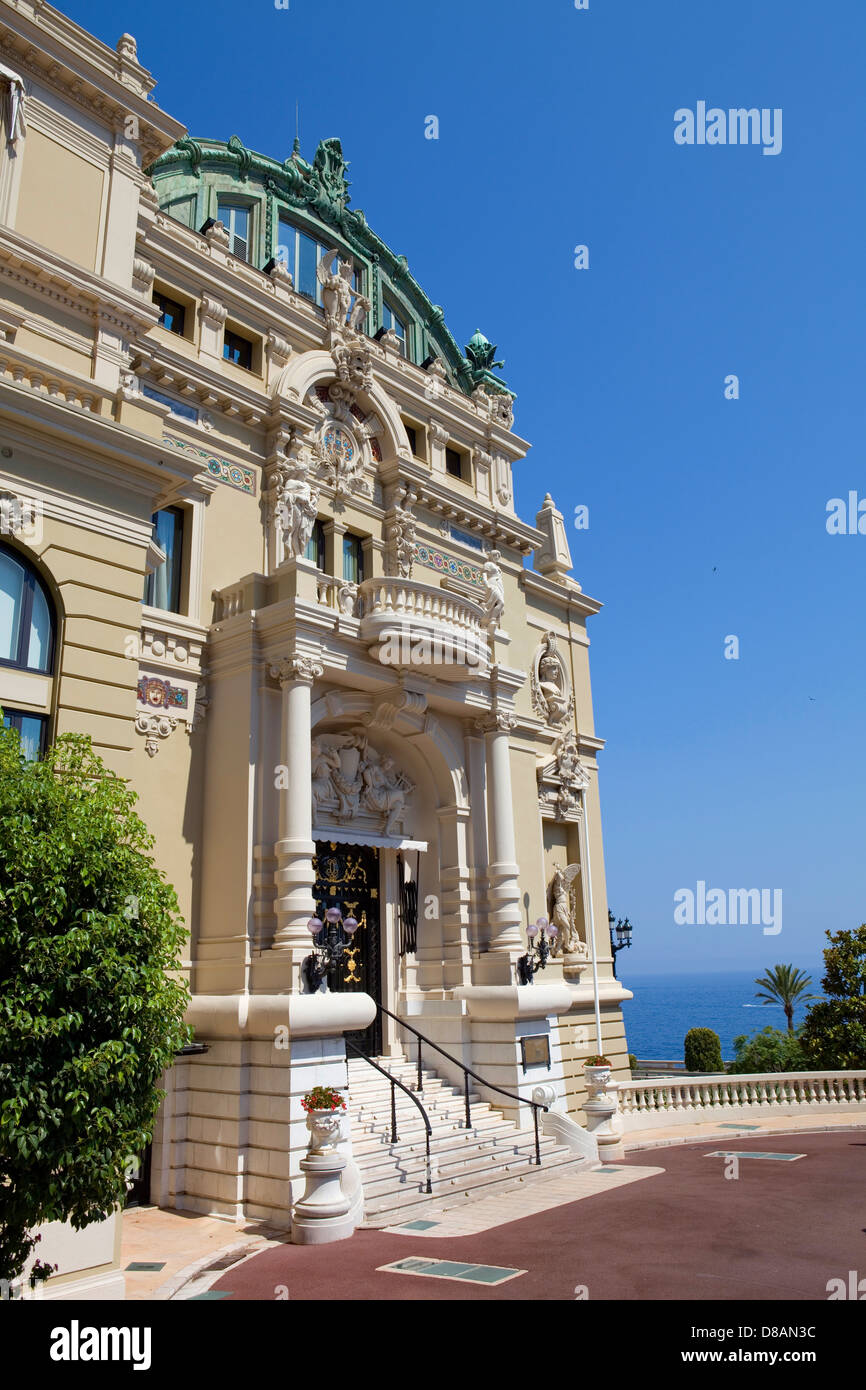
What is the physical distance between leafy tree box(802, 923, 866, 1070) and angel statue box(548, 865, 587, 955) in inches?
288

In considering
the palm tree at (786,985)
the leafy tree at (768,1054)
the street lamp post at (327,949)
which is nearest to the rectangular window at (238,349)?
the street lamp post at (327,949)

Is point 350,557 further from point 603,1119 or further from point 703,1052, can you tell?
point 703,1052

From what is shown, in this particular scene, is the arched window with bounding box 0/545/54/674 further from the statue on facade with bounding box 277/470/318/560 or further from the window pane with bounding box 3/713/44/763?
the statue on facade with bounding box 277/470/318/560

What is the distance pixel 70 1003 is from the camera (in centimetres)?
777

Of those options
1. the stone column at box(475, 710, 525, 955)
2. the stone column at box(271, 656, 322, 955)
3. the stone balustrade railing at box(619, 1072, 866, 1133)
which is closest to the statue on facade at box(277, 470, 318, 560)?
the stone column at box(271, 656, 322, 955)

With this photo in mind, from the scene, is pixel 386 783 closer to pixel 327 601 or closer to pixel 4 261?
pixel 327 601

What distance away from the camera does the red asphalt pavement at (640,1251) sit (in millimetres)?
9742

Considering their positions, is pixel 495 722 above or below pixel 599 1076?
above

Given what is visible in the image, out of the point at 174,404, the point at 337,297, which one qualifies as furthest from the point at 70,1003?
the point at 337,297

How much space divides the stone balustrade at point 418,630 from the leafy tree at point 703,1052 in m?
26.4

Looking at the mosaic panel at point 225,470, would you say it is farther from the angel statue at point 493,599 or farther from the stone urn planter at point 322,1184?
the stone urn planter at point 322,1184

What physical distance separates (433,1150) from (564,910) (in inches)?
407
